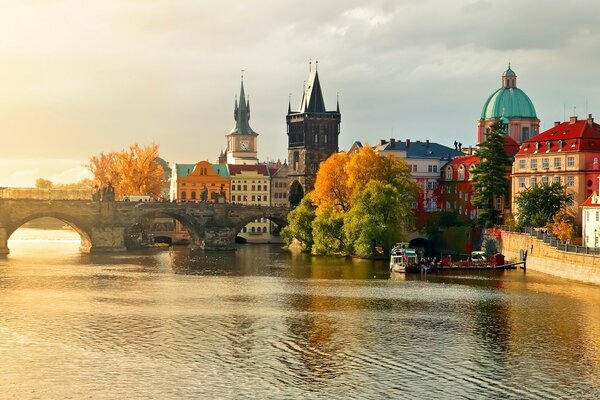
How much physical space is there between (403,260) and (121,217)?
157 feet

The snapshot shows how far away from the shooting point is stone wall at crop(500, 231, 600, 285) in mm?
81438

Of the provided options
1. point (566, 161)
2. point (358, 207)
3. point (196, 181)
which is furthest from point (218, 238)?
point (566, 161)

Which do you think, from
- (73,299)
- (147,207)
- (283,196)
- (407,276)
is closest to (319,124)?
(283,196)

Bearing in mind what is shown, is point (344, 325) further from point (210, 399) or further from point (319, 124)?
point (319, 124)

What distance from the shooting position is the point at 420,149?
486 ft

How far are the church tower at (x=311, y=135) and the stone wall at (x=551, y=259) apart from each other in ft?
231

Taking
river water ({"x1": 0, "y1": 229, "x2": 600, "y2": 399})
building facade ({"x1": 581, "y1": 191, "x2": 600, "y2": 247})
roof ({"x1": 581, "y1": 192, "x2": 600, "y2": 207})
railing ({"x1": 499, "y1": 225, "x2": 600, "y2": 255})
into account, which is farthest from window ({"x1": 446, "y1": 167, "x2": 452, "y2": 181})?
river water ({"x1": 0, "y1": 229, "x2": 600, "y2": 399})

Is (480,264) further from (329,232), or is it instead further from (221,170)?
(221,170)

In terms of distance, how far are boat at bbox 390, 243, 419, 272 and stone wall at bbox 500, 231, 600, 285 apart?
10.2 metres

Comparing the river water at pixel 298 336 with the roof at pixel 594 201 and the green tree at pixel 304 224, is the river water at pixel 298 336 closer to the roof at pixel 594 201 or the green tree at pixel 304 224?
the roof at pixel 594 201

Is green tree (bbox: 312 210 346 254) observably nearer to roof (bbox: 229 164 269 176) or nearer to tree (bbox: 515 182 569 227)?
tree (bbox: 515 182 569 227)

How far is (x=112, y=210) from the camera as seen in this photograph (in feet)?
431

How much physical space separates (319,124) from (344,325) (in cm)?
11568

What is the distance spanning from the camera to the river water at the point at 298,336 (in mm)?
46656
